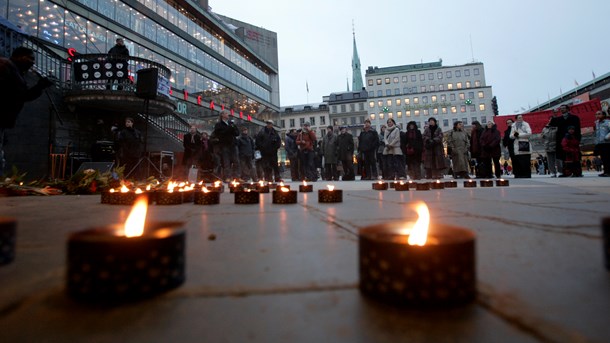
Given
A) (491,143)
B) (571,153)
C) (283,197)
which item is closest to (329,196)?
(283,197)

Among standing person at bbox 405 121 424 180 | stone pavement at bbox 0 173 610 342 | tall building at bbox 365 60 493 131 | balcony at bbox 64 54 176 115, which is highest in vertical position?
tall building at bbox 365 60 493 131

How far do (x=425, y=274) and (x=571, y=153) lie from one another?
10528 mm

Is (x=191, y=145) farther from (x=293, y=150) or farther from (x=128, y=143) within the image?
(x=293, y=150)

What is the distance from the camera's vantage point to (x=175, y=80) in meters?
25.7

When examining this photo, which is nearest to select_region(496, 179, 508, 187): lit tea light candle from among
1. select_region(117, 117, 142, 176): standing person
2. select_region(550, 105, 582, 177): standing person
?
select_region(550, 105, 582, 177): standing person

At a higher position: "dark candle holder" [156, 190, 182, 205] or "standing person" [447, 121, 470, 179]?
"standing person" [447, 121, 470, 179]

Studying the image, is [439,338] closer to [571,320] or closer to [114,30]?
[571,320]

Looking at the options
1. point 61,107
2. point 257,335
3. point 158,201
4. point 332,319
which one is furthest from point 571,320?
point 61,107

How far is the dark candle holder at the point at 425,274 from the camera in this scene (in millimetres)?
658

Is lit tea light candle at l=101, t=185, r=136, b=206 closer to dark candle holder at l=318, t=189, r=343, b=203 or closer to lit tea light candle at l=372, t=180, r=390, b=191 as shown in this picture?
dark candle holder at l=318, t=189, r=343, b=203

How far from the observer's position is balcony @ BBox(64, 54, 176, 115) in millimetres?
10789

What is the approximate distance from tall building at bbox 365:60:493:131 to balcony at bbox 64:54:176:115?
65004mm

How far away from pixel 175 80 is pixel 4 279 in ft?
91.8

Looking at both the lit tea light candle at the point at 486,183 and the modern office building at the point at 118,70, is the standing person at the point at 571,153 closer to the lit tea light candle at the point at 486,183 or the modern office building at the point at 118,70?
the lit tea light candle at the point at 486,183
